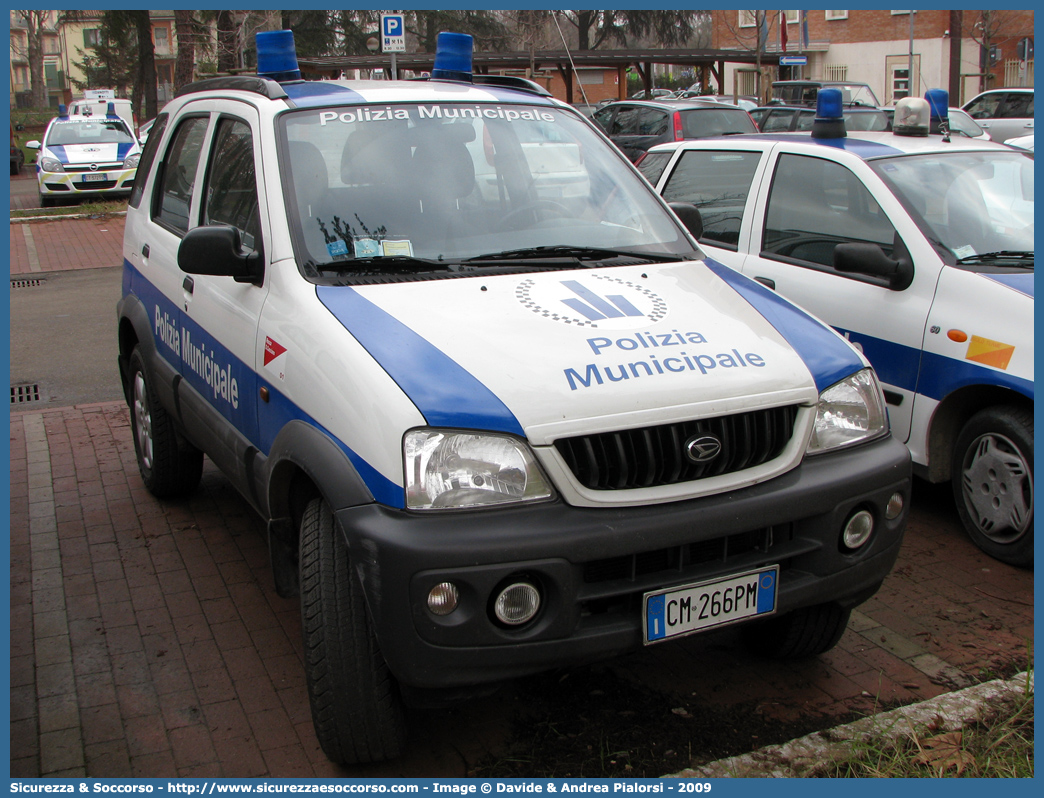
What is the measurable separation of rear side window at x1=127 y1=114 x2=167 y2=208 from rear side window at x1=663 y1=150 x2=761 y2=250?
302 centimetres

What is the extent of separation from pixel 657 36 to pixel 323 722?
186ft

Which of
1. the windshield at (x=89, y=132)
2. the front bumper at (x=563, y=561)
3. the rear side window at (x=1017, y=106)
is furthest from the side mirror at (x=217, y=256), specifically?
the rear side window at (x=1017, y=106)

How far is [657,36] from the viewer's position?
55.0 metres

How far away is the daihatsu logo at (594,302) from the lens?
3.11 m

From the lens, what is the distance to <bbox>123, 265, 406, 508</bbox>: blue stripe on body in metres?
2.67

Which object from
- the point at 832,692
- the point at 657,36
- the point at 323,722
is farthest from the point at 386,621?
the point at 657,36

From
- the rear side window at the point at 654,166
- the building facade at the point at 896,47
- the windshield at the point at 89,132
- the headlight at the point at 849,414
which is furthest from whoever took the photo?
the building facade at the point at 896,47

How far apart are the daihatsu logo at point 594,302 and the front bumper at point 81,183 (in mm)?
17941

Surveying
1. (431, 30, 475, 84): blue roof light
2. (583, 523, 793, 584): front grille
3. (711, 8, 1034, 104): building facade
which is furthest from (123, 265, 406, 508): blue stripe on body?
(711, 8, 1034, 104): building facade

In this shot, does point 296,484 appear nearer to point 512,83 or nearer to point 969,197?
point 512,83

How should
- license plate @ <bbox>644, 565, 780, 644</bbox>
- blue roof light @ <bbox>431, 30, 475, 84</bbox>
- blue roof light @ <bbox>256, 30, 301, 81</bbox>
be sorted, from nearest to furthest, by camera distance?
license plate @ <bbox>644, 565, 780, 644</bbox>
blue roof light @ <bbox>256, 30, 301, 81</bbox>
blue roof light @ <bbox>431, 30, 475, 84</bbox>

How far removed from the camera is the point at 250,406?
3.56 metres

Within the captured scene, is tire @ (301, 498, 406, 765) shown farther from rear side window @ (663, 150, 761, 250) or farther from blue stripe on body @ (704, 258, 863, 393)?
rear side window @ (663, 150, 761, 250)

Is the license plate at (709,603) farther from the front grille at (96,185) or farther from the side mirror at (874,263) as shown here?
the front grille at (96,185)
